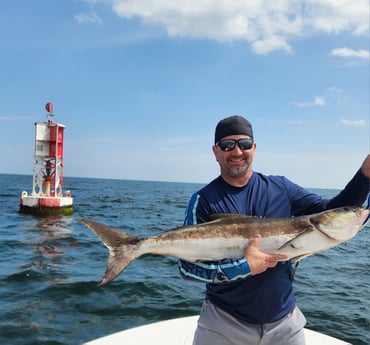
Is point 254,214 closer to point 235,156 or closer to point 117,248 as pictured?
point 235,156

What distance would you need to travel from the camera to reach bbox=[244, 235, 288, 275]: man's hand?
3648 mm

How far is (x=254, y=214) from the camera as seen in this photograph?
425 cm

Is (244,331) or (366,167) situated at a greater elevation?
(366,167)

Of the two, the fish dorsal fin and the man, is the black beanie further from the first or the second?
the fish dorsal fin

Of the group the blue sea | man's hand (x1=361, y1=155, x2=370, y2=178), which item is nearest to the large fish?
man's hand (x1=361, y1=155, x2=370, y2=178)

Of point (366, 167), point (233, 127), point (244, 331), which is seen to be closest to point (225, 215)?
point (233, 127)

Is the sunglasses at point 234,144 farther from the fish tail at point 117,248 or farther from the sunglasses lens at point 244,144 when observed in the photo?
the fish tail at point 117,248

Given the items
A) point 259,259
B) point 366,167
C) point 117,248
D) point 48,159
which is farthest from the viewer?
point 48,159

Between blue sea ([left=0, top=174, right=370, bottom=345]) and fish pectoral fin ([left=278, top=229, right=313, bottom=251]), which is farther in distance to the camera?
blue sea ([left=0, top=174, right=370, bottom=345])

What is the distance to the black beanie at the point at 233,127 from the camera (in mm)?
4273

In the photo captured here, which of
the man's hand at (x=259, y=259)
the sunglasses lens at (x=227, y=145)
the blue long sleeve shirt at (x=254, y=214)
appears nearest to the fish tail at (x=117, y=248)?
the blue long sleeve shirt at (x=254, y=214)

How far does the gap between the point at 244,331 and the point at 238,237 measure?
39.4 inches

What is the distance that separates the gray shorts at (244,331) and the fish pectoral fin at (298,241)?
918 millimetres

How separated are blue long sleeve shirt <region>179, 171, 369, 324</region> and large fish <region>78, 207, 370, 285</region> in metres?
0.16
